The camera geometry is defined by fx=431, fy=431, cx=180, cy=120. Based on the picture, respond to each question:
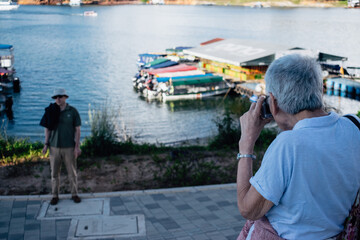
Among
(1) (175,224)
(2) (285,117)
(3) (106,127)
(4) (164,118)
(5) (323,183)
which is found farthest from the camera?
(4) (164,118)

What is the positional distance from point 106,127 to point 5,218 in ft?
15.4

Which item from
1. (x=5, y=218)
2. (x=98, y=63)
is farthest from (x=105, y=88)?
(x=5, y=218)

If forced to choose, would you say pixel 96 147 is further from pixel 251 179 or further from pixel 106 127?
pixel 251 179

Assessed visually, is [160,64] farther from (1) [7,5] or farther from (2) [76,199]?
(1) [7,5]

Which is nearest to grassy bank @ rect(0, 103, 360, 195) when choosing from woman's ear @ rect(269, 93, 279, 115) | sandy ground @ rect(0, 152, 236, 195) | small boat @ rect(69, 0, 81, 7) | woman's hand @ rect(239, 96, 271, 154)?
sandy ground @ rect(0, 152, 236, 195)

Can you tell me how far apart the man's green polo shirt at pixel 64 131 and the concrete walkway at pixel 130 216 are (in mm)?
970

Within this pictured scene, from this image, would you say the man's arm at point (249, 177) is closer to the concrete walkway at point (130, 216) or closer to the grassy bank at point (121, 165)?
the concrete walkway at point (130, 216)

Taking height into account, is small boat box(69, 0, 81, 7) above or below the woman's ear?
above

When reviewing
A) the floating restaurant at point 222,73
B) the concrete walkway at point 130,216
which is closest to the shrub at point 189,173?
the concrete walkway at point 130,216

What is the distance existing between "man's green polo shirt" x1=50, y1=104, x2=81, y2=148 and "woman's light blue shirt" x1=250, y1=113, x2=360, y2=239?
5161 millimetres

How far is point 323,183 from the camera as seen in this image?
6.70 feet

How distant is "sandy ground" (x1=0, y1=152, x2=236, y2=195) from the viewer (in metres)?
7.96

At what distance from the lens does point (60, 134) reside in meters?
6.78

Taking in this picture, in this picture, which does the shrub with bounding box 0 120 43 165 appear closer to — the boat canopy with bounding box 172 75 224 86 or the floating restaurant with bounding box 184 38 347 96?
the floating restaurant with bounding box 184 38 347 96
